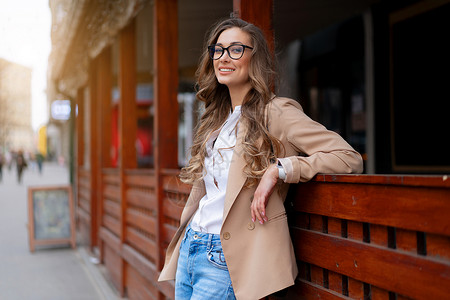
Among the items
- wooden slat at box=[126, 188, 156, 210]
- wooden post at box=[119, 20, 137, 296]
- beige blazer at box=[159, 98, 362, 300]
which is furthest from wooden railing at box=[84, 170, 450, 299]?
wooden post at box=[119, 20, 137, 296]

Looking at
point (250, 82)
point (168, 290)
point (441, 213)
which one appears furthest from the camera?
point (168, 290)

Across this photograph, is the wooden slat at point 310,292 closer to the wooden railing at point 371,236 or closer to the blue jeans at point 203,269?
the wooden railing at point 371,236

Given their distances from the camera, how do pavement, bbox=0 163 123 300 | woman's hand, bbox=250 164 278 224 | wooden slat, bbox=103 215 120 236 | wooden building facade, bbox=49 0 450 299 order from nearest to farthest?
wooden building facade, bbox=49 0 450 299 → woman's hand, bbox=250 164 278 224 → pavement, bbox=0 163 123 300 → wooden slat, bbox=103 215 120 236

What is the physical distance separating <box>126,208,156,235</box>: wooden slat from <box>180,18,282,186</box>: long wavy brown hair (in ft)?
7.26

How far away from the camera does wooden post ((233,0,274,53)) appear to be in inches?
111

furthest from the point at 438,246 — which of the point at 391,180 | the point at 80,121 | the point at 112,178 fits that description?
the point at 80,121

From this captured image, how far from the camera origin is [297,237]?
2.41m

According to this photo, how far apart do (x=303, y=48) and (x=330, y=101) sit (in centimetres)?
110

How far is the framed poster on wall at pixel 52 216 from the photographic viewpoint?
8703 mm

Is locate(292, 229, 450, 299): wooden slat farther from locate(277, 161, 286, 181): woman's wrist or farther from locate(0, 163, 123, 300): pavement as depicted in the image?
locate(0, 163, 123, 300): pavement

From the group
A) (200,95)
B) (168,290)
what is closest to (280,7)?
(168,290)

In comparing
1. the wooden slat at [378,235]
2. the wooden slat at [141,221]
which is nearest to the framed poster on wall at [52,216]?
the wooden slat at [141,221]

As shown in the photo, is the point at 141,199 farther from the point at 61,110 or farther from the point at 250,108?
the point at 61,110

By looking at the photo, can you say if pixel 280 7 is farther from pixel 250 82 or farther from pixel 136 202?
pixel 250 82
